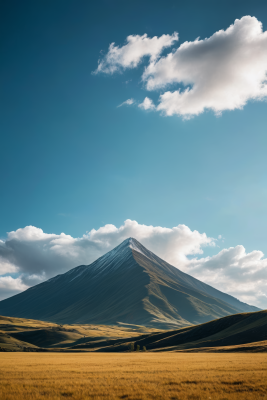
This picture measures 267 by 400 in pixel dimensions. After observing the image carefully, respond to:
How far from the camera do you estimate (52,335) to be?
198500 mm

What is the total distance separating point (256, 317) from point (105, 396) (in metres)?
136

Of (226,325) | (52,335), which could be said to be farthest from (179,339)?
(52,335)

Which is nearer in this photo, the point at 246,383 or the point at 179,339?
the point at 246,383

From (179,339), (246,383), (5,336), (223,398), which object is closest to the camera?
(223,398)

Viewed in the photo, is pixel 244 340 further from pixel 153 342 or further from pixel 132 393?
pixel 132 393

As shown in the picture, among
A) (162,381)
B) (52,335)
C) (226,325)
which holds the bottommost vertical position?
(52,335)

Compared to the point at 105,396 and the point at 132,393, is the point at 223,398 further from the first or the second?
the point at 105,396

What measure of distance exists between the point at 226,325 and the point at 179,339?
24633 mm

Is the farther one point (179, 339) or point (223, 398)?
point (179, 339)

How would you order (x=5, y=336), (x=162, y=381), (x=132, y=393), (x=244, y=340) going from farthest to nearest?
1. (x=5, y=336)
2. (x=244, y=340)
3. (x=162, y=381)
4. (x=132, y=393)

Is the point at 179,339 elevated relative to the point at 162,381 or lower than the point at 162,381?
lower

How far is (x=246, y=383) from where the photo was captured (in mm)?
25688

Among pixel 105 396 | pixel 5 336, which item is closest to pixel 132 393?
pixel 105 396

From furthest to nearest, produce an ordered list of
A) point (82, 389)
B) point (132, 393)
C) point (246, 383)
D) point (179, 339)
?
1. point (179, 339)
2. point (246, 383)
3. point (82, 389)
4. point (132, 393)
